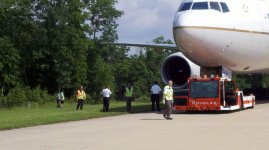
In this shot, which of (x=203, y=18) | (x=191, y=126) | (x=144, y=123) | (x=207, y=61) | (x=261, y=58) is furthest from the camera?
(x=261, y=58)

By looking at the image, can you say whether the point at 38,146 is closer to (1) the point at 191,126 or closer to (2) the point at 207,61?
(1) the point at 191,126

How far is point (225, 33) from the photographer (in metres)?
21.0

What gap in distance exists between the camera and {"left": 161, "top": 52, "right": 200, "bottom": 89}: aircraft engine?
25.1 m

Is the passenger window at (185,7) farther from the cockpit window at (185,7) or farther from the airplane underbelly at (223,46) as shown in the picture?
the airplane underbelly at (223,46)

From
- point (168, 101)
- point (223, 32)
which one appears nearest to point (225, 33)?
point (223, 32)

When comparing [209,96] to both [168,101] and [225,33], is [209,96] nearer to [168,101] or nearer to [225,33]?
[225,33]

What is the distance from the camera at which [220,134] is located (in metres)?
13.5

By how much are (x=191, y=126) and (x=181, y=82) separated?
31.7 ft

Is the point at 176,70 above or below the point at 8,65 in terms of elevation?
below

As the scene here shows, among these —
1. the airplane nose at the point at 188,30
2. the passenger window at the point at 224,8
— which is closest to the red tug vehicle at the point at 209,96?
the airplane nose at the point at 188,30

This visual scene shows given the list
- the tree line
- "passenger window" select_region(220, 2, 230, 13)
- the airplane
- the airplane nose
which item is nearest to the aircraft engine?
the airplane

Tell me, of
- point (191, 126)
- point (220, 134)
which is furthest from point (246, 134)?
point (191, 126)

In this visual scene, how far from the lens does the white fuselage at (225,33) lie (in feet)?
67.7

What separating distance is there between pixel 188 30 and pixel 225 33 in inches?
66.9
